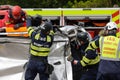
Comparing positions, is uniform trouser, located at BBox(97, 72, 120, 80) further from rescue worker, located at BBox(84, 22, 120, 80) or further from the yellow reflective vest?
the yellow reflective vest

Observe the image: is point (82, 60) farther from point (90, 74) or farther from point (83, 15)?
point (83, 15)

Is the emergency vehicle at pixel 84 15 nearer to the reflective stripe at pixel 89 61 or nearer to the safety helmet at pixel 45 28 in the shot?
the reflective stripe at pixel 89 61

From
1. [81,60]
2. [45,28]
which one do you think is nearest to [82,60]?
[81,60]

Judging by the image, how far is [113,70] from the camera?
24.3ft

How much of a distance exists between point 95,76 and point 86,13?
3.27 m

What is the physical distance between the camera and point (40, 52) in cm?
791

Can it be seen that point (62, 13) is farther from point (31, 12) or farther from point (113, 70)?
point (113, 70)

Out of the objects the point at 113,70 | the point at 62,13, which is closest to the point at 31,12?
the point at 62,13

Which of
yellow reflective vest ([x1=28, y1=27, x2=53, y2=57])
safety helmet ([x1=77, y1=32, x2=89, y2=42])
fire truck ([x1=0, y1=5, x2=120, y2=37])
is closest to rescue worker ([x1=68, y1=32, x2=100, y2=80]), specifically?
safety helmet ([x1=77, y1=32, x2=89, y2=42])

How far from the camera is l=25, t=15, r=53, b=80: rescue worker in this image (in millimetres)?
7844

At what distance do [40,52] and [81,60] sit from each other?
72 centimetres

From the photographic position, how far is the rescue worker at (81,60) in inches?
320

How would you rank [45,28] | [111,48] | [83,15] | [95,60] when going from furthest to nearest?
[83,15], [95,60], [45,28], [111,48]

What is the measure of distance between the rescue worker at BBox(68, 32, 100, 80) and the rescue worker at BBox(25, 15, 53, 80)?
481 millimetres
